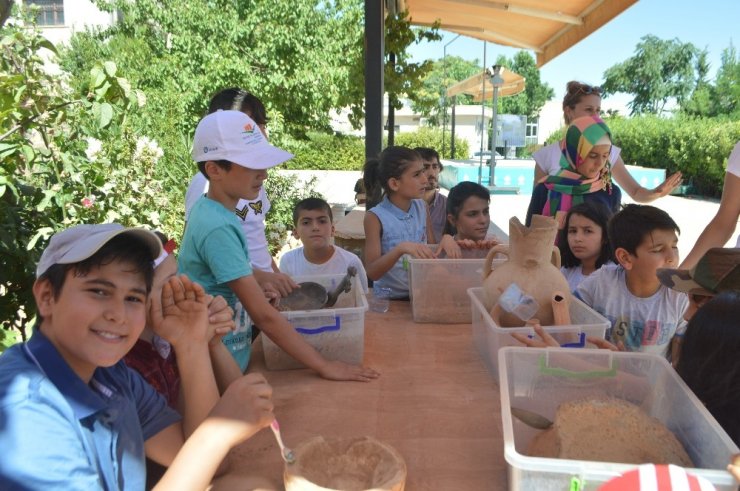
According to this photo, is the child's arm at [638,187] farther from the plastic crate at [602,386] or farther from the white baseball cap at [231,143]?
the white baseball cap at [231,143]

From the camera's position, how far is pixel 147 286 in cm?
100

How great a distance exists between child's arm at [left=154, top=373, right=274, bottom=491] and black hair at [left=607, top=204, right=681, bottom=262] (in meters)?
1.27

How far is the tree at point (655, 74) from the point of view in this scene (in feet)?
141

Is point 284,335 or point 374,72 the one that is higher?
point 374,72

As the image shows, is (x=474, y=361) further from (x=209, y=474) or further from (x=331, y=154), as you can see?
(x=331, y=154)

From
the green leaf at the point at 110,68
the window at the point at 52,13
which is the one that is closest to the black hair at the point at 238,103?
the green leaf at the point at 110,68

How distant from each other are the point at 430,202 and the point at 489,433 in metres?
2.43

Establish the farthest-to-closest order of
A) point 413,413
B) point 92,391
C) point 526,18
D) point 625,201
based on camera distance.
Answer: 1. point 625,201
2. point 526,18
3. point 413,413
4. point 92,391

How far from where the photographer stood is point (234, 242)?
1420 millimetres

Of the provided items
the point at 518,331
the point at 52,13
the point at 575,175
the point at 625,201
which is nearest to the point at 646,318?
the point at 518,331

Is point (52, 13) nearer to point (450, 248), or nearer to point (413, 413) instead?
point (450, 248)

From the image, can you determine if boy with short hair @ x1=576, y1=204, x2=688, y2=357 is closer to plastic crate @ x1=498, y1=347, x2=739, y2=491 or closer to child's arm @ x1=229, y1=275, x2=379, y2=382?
plastic crate @ x1=498, y1=347, x2=739, y2=491

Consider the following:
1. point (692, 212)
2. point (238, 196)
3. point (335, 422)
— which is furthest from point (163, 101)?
point (692, 212)

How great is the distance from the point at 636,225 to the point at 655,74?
5081 centimetres
